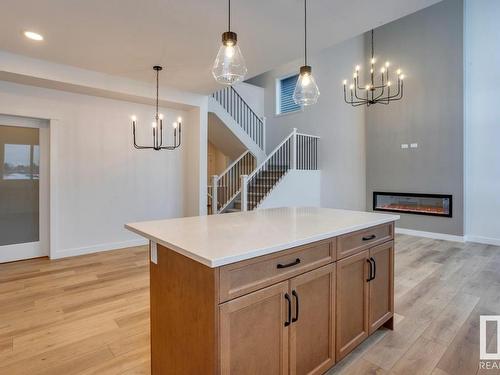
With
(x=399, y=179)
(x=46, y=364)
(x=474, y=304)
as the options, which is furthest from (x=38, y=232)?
(x=399, y=179)

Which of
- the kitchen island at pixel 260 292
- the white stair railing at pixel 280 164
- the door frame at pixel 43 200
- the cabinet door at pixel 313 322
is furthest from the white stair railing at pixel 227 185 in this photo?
the cabinet door at pixel 313 322

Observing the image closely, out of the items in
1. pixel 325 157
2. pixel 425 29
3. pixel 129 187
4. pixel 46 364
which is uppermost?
pixel 425 29

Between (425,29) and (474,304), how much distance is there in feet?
17.1

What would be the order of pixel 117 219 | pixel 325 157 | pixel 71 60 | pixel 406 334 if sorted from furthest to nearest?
pixel 325 157 → pixel 117 219 → pixel 71 60 → pixel 406 334

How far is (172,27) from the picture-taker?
2.87 m

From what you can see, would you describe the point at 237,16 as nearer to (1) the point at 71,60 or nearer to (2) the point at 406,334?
(1) the point at 71,60

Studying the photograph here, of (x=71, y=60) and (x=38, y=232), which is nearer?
(x=71, y=60)

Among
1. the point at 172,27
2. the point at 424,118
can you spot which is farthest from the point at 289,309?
the point at 424,118

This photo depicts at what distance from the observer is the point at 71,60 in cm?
362

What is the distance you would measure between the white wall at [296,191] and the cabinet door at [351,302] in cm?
381

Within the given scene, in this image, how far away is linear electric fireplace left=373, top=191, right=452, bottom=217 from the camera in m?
5.29

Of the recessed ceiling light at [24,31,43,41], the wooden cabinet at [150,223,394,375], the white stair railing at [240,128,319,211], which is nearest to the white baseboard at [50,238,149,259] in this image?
the white stair railing at [240,128,319,211]

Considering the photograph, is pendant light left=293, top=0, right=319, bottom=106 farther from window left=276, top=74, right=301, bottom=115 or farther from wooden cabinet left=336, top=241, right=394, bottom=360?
window left=276, top=74, right=301, bottom=115

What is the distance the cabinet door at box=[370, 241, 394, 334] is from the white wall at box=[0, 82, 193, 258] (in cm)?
405
